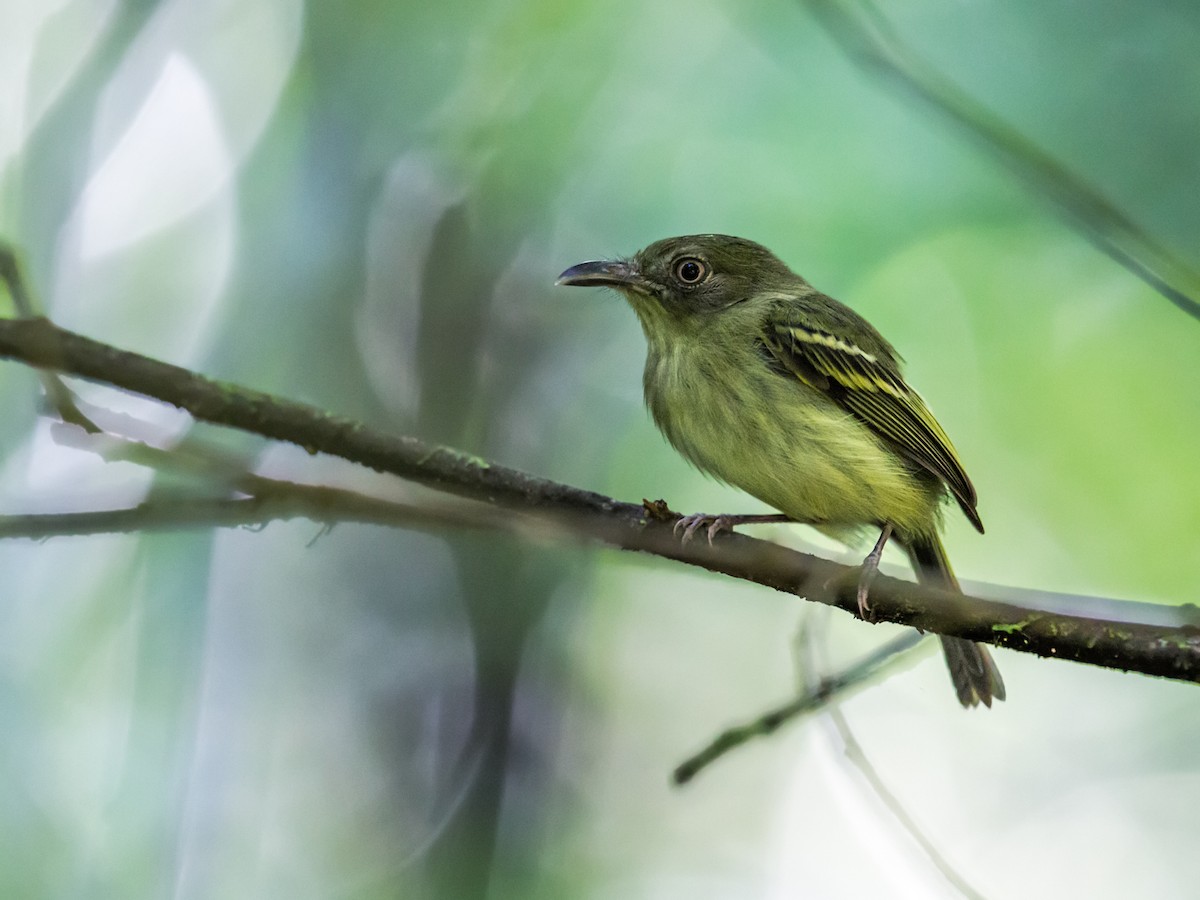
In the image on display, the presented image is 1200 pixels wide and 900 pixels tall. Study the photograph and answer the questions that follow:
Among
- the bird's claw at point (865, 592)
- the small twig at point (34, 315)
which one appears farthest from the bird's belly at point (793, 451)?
the small twig at point (34, 315)

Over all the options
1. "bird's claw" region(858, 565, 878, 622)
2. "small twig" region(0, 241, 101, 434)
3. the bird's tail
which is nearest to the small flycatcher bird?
the bird's tail

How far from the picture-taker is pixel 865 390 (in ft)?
15.1

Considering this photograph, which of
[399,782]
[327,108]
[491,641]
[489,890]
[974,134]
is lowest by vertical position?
[489,890]

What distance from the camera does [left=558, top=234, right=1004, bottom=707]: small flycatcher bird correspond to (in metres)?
4.30

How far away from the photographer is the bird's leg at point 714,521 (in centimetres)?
376

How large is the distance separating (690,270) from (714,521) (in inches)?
57.7

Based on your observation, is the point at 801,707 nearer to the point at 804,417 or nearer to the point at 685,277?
the point at 804,417

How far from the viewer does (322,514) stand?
221 centimetres

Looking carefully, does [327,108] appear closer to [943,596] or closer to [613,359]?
[613,359]

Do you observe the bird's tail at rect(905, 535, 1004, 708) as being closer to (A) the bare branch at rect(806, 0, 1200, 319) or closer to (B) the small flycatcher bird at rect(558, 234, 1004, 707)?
(B) the small flycatcher bird at rect(558, 234, 1004, 707)

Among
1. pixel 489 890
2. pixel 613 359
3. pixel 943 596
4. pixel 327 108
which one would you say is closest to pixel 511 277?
pixel 613 359

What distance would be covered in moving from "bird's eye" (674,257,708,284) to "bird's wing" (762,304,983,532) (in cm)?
54

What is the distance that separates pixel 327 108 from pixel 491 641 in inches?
132

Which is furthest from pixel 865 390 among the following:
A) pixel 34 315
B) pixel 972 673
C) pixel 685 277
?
pixel 34 315
